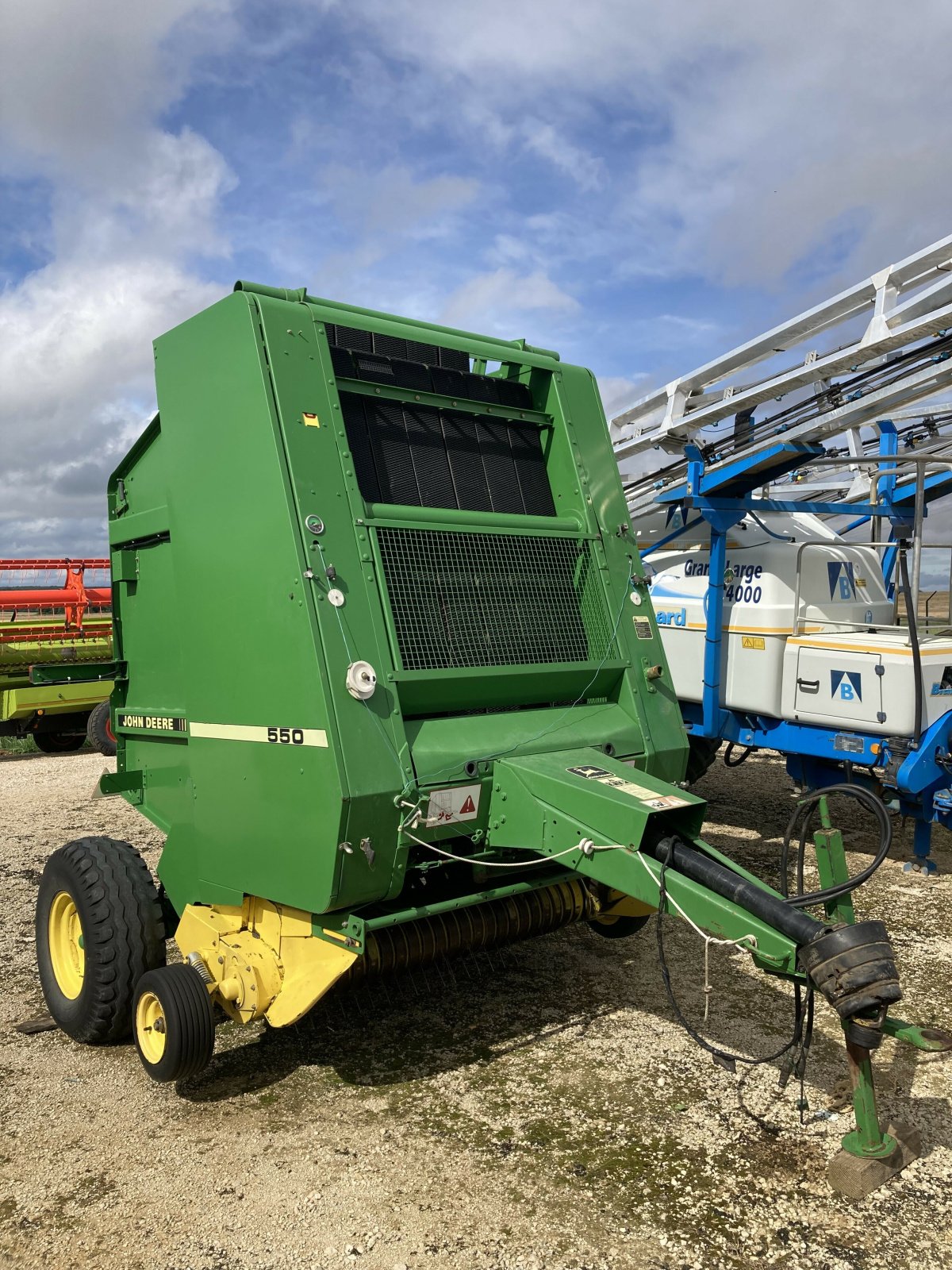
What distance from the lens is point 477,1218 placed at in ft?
9.64

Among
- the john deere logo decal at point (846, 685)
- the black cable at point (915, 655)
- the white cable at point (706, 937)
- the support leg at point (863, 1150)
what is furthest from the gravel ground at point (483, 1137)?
the john deere logo decal at point (846, 685)

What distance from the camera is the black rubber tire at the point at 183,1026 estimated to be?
3475mm

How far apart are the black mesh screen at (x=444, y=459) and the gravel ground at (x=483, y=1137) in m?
2.28

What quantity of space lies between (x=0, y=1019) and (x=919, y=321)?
667cm

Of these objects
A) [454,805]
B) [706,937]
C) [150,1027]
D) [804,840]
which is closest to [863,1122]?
[706,937]

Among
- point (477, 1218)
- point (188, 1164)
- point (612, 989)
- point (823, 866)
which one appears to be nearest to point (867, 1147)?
point (823, 866)

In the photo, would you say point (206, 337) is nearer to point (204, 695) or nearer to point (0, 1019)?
point (204, 695)

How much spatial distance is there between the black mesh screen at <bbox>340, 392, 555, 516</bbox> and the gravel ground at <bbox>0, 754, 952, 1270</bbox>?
89.8 inches

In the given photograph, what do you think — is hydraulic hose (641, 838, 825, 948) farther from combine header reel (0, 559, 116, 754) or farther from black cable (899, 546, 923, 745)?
combine header reel (0, 559, 116, 754)

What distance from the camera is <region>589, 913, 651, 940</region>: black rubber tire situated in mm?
4719

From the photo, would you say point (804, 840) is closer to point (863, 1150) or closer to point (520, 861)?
point (863, 1150)

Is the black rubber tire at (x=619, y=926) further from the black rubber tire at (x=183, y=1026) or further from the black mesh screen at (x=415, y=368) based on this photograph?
the black mesh screen at (x=415, y=368)

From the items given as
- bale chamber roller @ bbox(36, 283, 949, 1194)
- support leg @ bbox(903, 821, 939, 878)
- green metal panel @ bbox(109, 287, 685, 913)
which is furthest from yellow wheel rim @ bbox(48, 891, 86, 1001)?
support leg @ bbox(903, 821, 939, 878)

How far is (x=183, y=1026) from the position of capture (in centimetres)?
347
